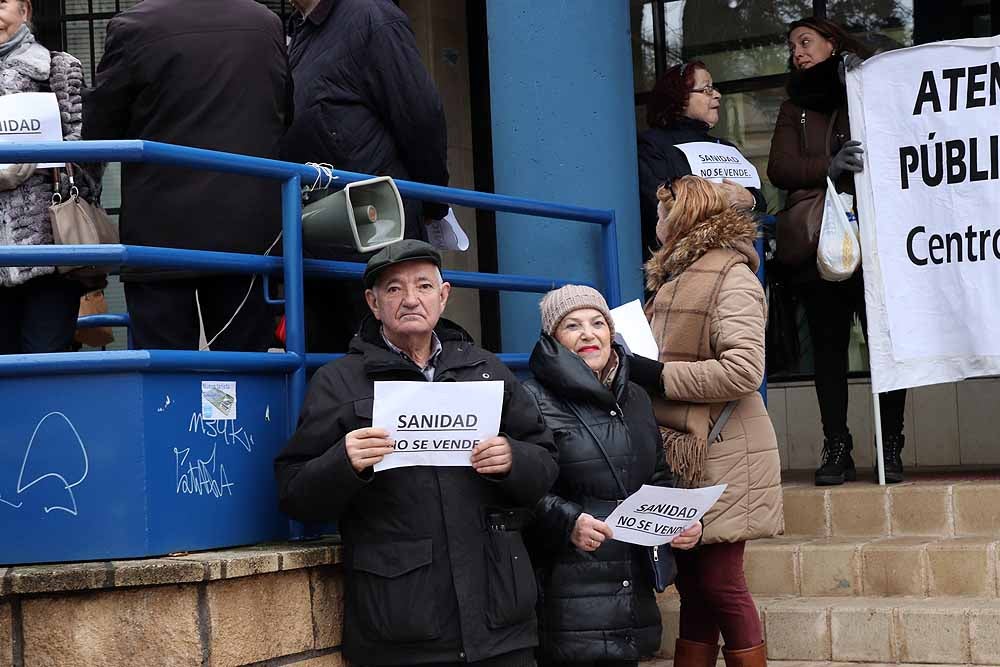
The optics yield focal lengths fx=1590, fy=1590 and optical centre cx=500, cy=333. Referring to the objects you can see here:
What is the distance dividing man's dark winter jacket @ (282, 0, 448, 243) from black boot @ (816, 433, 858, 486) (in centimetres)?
271

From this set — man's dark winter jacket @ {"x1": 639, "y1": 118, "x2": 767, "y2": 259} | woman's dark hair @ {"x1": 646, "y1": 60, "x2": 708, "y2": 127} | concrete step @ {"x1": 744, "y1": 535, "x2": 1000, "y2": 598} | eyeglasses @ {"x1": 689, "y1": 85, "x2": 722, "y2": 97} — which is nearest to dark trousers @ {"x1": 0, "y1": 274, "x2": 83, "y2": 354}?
man's dark winter jacket @ {"x1": 639, "y1": 118, "x2": 767, "y2": 259}

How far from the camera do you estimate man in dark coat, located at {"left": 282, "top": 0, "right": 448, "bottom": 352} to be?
5305 mm

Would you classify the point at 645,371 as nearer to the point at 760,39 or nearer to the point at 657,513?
the point at 657,513

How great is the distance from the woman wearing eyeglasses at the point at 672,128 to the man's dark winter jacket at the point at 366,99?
6.22 ft

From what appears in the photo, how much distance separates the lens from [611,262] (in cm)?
645

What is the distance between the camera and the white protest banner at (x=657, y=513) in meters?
4.55

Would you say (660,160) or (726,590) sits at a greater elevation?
(660,160)

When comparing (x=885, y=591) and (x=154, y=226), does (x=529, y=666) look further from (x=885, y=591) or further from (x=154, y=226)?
(x=885, y=591)

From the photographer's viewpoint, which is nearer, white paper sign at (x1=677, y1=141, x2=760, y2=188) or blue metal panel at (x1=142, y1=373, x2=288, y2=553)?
blue metal panel at (x1=142, y1=373, x2=288, y2=553)

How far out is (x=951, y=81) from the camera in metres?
6.80

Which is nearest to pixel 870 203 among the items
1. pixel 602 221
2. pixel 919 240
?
pixel 919 240

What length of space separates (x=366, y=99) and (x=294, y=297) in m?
0.94

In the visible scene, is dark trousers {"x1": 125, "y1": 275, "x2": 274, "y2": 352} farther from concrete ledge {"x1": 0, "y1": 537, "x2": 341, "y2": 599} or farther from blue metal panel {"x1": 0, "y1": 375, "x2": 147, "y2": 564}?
concrete ledge {"x1": 0, "y1": 537, "x2": 341, "y2": 599}

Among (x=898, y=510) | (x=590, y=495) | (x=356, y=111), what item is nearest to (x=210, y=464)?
(x=590, y=495)
